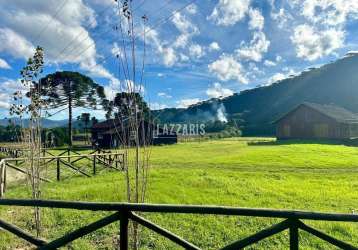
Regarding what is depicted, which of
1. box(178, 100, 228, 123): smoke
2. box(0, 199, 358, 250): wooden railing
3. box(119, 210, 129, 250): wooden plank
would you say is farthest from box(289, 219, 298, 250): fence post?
box(178, 100, 228, 123): smoke

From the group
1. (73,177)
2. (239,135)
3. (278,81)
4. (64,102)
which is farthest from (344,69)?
(73,177)

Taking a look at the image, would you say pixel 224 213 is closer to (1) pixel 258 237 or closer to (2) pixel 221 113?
(1) pixel 258 237

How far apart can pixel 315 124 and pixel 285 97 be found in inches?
4447

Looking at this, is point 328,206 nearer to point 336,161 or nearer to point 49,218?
point 49,218

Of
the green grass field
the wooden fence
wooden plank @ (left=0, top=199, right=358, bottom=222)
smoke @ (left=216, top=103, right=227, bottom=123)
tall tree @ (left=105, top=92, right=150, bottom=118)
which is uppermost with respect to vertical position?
smoke @ (left=216, top=103, right=227, bottom=123)

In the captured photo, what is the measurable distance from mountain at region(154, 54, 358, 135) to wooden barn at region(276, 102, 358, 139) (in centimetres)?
6172

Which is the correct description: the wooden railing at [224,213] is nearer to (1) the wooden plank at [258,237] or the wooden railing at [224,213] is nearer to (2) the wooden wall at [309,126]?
(1) the wooden plank at [258,237]

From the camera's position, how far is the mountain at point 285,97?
423ft

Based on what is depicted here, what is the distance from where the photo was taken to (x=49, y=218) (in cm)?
855

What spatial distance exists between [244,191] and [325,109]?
4647 cm

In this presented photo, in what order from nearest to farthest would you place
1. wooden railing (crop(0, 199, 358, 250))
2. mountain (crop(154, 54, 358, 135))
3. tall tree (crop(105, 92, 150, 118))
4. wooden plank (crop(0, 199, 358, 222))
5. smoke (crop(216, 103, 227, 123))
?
wooden plank (crop(0, 199, 358, 222))
wooden railing (crop(0, 199, 358, 250))
tall tree (crop(105, 92, 150, 118))
mountain (crop(154, 54, 358, 135))
smoke (crop(216, 103, 227, 123))

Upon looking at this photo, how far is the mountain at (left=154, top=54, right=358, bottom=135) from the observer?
5072 inches

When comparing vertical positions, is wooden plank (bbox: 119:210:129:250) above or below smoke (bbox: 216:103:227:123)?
below

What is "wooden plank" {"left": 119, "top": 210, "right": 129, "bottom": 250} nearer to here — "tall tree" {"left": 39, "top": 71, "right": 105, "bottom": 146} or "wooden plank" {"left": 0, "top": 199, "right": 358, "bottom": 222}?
"wooden plank" {"left": 0, "top": 199, "right": 358, "bottom": 222}
